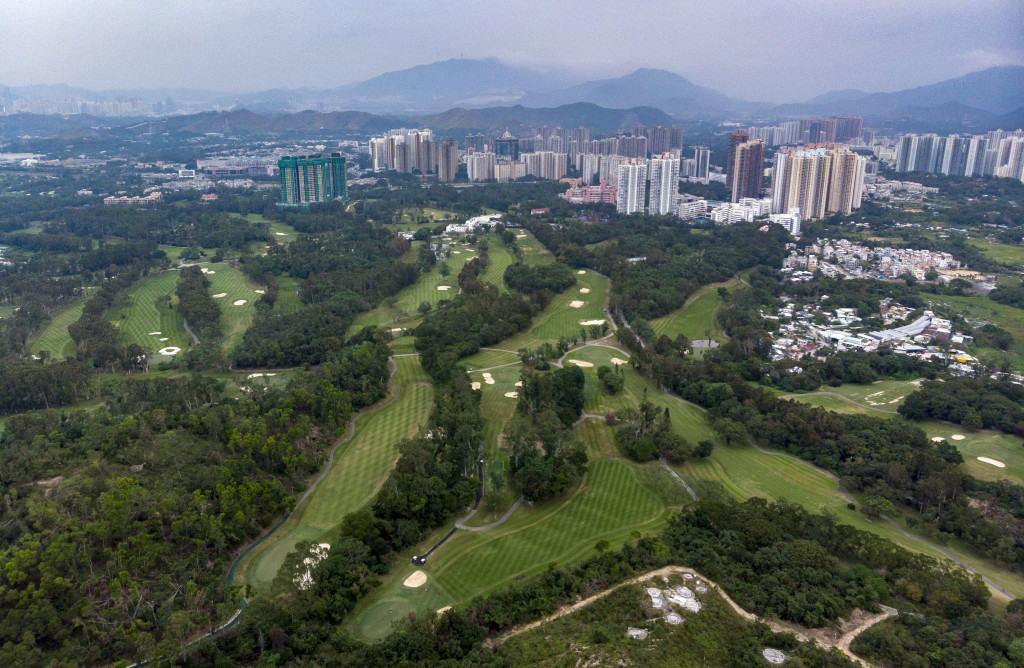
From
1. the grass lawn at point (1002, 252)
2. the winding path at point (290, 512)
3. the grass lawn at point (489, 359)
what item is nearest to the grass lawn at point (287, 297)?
the winding path at point (290, 512)

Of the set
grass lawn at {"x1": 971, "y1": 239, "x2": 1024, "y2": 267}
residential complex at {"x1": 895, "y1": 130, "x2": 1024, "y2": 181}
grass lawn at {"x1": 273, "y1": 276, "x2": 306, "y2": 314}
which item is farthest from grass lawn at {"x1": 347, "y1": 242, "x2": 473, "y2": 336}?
residential complex at {"x1": 895, "y1": 130, "x2": 1024, "y2": 181}

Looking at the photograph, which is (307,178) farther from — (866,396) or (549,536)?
(549,536)

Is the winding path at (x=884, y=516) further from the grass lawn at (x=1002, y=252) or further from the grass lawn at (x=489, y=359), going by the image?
the grass lawn at (x=1002, y=252)

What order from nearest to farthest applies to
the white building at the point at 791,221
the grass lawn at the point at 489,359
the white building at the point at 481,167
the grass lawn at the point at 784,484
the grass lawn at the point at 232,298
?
the grass lawn at the point at 784,484, the grass lawn at the point at 489,359, the grass lawn at the point at 232,298, the white building at the point at 791,221, the white building at the point at 481,167

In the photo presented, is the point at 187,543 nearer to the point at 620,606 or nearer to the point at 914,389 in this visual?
the point at 620,606

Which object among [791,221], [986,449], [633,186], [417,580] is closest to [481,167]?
[633,186]

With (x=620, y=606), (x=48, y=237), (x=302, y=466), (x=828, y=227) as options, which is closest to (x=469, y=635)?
(x=620, y=606)
